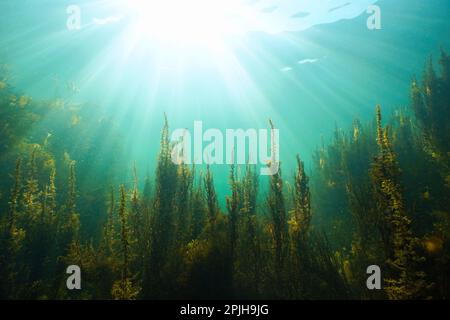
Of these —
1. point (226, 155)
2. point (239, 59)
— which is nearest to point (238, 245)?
point (226, 155)

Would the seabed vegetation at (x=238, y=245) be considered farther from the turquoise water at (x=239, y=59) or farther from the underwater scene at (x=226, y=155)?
the turquoise water at (x=239, y=59)

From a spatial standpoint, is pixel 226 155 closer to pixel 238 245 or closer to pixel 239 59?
pixel 238 245

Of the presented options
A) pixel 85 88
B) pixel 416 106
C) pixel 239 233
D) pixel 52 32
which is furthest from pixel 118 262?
pixel 85 88

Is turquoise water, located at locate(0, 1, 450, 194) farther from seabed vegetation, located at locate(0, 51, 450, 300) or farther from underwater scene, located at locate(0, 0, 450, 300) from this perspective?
seabed vegetation, located at locate(0, 51, 450, 300)

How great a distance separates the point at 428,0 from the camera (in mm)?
14828


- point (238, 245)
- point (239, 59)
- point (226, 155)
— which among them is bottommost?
point (238, 245)

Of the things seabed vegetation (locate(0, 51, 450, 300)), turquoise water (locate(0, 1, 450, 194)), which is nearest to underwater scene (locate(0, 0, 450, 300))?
seabed vegetation (locate(0, 51, 450, 300))

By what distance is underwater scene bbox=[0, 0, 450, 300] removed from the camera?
5.52 meters

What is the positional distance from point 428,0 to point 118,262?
18.7m

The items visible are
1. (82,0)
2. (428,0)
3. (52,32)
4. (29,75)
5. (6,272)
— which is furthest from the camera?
(29,75)

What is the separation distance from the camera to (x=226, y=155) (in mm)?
9727
